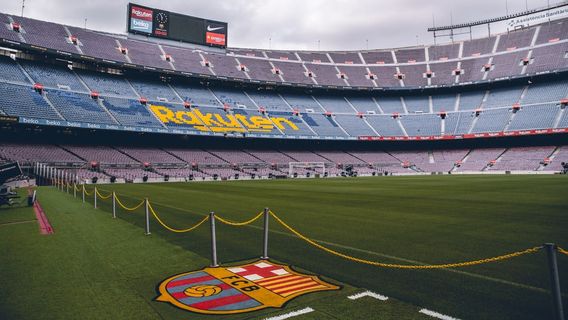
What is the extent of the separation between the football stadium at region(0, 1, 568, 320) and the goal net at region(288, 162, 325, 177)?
387mm

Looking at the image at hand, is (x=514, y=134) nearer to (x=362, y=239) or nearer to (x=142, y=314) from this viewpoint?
(x=362, y=239)

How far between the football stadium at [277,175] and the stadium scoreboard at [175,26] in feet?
0.81

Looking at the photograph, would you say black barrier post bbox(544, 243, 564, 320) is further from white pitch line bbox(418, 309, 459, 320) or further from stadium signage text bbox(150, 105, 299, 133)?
stadium signage text bbox(150, 105, 299, 133)

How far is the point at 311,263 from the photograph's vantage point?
6.95 m

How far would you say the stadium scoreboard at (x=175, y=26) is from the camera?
193 ft

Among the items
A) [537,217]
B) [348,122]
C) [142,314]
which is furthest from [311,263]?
[348,122]

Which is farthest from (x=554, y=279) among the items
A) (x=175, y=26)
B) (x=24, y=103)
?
(x=175, y=26)

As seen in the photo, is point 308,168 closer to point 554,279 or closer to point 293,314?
point 293,314

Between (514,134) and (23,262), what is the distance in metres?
61.8

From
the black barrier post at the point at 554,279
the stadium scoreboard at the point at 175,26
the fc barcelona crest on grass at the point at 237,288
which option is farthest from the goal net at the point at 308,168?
the black barrier post at the point at 554,279

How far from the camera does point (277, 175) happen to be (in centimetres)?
4716

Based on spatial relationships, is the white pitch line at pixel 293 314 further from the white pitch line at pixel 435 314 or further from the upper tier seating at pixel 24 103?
the upper tier seating at pixel 24 103

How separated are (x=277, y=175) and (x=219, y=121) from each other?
534 inches

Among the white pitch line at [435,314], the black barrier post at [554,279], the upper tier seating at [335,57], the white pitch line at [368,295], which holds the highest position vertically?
the upper tier seating at [335,57]
